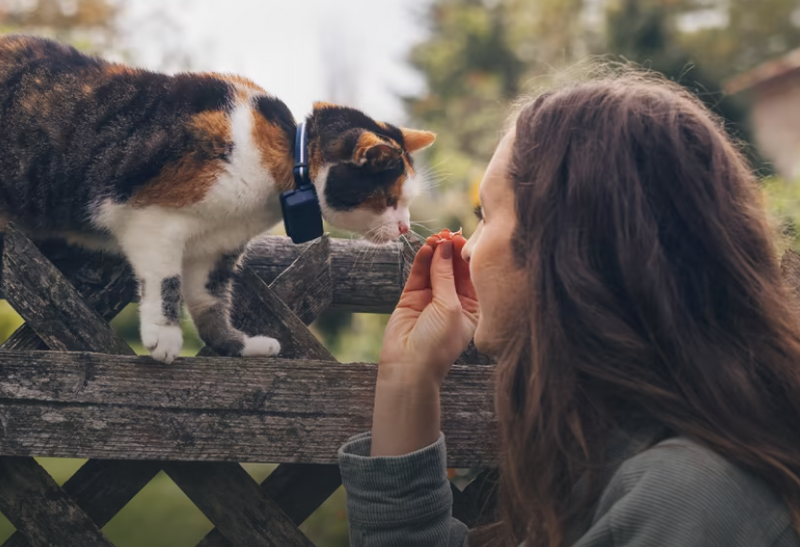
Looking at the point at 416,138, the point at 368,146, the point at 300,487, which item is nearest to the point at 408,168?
the point at 416,138

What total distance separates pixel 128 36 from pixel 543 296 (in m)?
7.90

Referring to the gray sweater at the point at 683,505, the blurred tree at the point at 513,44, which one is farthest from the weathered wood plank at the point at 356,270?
the blurred tree at the point at 513,44

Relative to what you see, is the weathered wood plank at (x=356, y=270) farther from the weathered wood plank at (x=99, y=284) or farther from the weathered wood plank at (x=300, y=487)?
the weathered wood plank at (x=300, y=487)

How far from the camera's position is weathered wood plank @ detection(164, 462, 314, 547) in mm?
1044

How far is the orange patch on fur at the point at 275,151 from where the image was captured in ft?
4.53

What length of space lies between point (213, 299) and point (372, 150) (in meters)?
0.44

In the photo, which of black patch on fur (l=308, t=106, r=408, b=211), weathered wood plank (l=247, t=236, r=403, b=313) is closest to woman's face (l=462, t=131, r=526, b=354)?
weathered wood plank (l=247, t=236, r=403, b=313)

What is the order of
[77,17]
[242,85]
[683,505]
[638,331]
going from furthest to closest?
Result: [77,17] < [242,85] < [638,331] < [683,505]

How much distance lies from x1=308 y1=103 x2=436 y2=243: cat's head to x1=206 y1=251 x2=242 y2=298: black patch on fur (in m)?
0.28

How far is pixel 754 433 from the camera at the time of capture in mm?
709

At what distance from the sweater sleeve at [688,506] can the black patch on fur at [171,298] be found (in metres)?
0.79

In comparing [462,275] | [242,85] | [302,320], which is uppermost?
[242,85]

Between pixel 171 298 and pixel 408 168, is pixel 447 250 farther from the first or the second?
pixel 408 168

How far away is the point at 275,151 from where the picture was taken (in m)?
1.39
